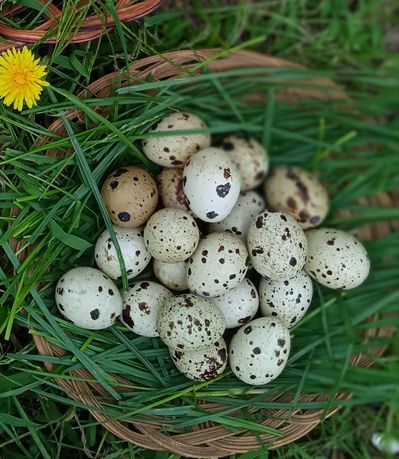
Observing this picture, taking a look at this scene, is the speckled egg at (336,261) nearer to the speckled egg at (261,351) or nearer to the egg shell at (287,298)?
the egg shell at (287,298)

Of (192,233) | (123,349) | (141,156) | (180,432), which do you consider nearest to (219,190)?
(192,233)

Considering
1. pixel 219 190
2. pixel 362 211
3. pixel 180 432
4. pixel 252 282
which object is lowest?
pixel 180 432

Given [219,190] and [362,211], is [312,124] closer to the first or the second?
[362,211]

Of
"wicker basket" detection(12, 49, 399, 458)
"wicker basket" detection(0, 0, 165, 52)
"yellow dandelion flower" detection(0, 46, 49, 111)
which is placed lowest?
"wicker basket" detection(12, 49, 399, 458)

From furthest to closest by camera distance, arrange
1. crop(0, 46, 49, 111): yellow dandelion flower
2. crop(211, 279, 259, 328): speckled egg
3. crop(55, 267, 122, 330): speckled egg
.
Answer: crop(211, 279, 259, 328): speckled egg → crop(55, 267, 122, 330): speckled egg → crop(0, 46, 49, 111): yellow dandelion flower

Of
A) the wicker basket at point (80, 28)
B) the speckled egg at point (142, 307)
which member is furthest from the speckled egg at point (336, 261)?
the wicker basket at point (80, 28)

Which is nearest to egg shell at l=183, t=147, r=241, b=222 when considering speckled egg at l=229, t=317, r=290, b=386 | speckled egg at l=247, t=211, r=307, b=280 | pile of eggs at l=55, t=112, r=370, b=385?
pile of eggs at l=55, t=112, r=370, b=385

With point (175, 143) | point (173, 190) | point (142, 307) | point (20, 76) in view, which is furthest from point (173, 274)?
point (20, 76)

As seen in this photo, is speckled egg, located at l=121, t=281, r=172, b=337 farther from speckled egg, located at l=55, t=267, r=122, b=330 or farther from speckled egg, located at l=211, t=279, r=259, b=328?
speckled egg, located at l=211, t=279, r=259, b=328
